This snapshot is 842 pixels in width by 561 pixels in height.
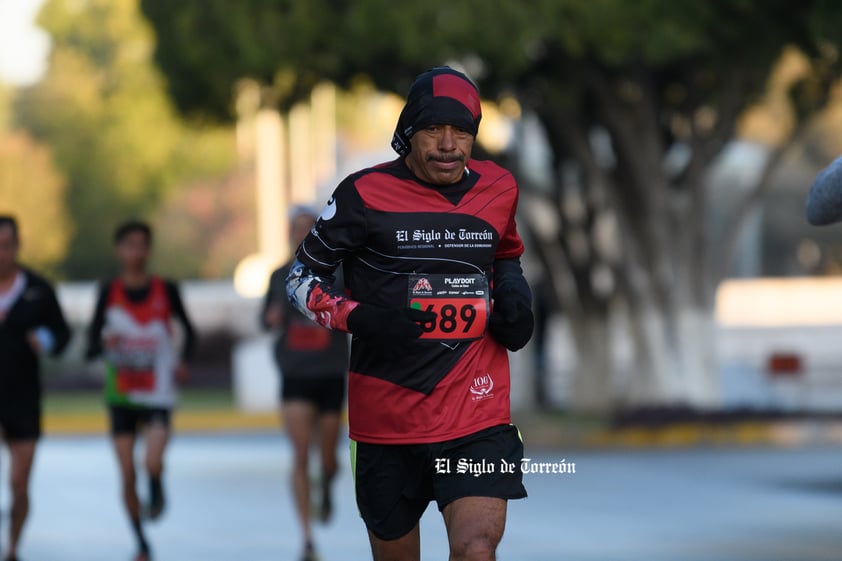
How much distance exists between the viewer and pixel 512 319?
6078mm

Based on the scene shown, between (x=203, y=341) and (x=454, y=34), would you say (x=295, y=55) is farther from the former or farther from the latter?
(x=203, y=341)

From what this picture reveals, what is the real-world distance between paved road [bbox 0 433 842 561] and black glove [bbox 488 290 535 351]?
4.77 meters

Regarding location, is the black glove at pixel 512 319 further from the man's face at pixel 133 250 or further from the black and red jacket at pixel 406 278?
the man's face at pixel 133 250

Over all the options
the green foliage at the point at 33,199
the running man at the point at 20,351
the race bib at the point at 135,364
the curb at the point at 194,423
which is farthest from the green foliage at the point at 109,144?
the running man at the point at 20,351

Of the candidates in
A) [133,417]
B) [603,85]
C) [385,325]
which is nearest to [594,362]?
[603,85]

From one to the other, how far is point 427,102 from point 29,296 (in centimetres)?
500

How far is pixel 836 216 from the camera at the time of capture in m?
6.36

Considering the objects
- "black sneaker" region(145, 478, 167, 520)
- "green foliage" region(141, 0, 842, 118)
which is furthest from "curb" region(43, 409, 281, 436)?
"black sneaker" region(145, 478, 167, 520)

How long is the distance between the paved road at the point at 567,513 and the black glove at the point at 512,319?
15.6 feet

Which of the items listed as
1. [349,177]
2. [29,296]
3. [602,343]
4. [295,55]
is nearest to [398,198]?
[349,177]

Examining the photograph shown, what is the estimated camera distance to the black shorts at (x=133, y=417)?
446 inches

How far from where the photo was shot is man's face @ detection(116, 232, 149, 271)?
11.3m

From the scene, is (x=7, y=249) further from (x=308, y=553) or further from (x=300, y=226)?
(x=308, y=553)

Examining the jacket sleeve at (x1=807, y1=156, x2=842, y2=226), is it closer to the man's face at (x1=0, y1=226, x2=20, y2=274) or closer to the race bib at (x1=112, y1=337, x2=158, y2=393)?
the man's face at (x1=0, y1=226, x2=20, y2=274)
